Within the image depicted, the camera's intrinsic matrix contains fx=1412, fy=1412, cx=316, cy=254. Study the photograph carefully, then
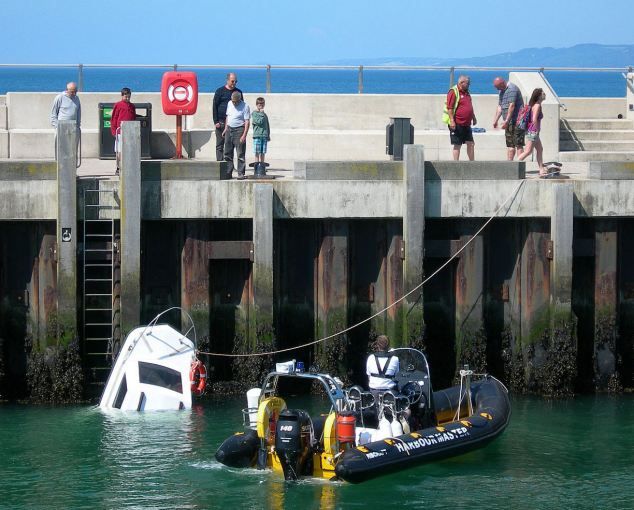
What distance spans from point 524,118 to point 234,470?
8108 mm

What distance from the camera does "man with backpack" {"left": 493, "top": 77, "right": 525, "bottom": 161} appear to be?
21.9 m

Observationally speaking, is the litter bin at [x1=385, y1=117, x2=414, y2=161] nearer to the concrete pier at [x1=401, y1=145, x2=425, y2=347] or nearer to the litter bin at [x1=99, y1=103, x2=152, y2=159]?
the concrete pier at [x1=401, y1=145, x2=425, y2=347]

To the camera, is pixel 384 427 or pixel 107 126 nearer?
pixel 384 427

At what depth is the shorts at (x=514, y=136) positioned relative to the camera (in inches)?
860

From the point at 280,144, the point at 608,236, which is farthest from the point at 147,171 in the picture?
the point at 608,236

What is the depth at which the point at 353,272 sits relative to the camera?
1997 cm

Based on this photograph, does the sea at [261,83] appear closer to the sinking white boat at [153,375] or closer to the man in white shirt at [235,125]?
the man in white shirt at [235,125]

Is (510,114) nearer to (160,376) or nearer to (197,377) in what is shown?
(197,377)

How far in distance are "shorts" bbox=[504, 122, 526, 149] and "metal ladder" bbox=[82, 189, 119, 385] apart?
6339 millimetres

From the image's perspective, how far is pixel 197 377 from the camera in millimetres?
18953

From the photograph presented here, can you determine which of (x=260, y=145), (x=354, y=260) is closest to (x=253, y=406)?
(x=354, y=260)

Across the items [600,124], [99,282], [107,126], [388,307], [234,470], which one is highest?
[600,124]

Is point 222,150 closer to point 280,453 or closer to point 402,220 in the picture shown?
point 402,220

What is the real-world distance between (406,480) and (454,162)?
5472mm
